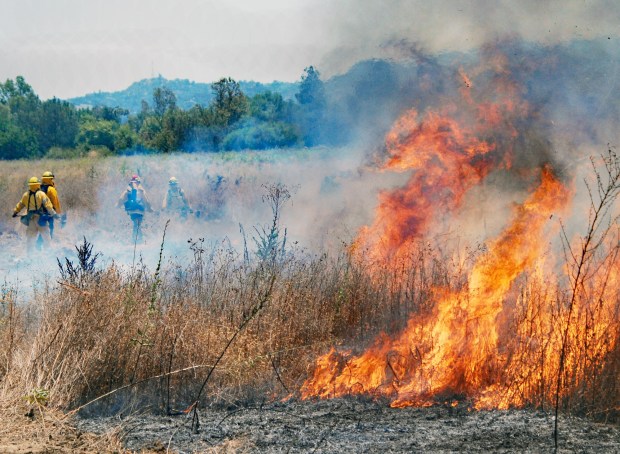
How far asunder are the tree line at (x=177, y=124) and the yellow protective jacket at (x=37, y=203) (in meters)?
5.59

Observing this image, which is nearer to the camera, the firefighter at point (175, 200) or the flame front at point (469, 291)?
the flame front at point (469, 291)

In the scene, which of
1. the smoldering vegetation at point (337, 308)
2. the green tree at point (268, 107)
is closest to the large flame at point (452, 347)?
the smoldering vegetation at point (337, 308)

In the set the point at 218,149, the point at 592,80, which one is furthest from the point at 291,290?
the point at 218,149

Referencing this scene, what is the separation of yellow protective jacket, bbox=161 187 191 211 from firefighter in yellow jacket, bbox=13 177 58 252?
3729mm

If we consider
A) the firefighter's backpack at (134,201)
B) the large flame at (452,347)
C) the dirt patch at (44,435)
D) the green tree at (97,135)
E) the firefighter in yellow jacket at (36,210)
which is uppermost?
the green tree at (97,135)

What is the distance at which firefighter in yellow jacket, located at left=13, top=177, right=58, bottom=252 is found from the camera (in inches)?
512

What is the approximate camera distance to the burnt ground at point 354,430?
15.6 feet

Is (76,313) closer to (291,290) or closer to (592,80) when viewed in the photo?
(291,290)

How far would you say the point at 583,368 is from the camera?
5.64 meters

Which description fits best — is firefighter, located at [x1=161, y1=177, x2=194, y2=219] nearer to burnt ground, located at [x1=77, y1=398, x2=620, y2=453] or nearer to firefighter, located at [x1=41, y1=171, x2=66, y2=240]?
firefighter, located at [x1=41, y1=171, x2=66, y2=240]

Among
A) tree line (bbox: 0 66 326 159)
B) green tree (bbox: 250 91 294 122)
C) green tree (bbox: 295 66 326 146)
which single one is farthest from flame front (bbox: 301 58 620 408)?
green tree (bbox: 250 91 294 122)

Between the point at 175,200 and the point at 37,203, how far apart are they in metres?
4.24

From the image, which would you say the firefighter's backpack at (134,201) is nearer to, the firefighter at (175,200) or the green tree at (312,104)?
the firefighter at (175,200)

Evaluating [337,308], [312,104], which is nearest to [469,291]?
[337,308]
